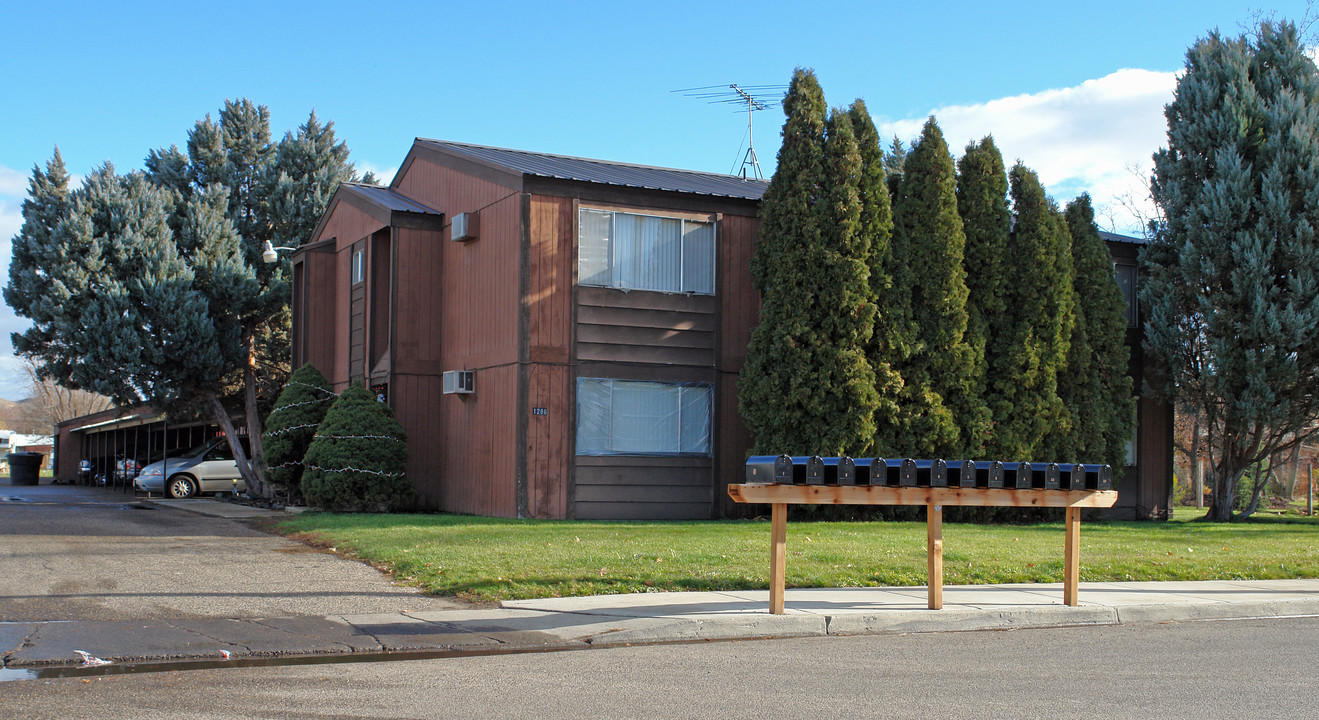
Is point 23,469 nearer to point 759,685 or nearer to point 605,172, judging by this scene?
point 605,172

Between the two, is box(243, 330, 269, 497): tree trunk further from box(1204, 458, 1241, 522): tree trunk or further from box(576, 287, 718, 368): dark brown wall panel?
box(1204, 458, 1241, 522): tree trunk

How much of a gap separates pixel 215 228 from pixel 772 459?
2126cm

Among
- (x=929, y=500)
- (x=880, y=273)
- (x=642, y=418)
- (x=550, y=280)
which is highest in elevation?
(x=880, y=273)

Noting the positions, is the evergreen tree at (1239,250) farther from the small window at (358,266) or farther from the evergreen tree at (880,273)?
the small window at (358,266)

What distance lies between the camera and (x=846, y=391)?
17.9 metres

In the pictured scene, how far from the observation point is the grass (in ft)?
35.8

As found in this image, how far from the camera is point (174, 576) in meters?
11.0

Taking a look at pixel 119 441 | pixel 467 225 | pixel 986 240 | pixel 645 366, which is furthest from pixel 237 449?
pixel 119 441

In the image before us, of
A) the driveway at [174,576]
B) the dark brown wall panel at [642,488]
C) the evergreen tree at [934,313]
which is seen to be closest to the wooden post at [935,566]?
the driveway at [174,576]

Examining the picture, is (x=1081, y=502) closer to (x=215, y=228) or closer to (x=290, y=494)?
(x=290, y=494)

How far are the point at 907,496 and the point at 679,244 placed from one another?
33.4 ft

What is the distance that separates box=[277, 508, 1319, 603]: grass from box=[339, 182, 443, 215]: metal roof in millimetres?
6297

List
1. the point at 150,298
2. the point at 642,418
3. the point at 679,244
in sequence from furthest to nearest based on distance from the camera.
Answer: the point at 150,298 < the point at 679,244 < the point at 642,418

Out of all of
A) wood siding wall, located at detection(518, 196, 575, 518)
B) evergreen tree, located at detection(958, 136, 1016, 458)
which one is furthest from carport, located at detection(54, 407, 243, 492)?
evergreen tree, located at detection(958, 136, 1016, 458)
